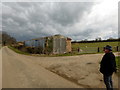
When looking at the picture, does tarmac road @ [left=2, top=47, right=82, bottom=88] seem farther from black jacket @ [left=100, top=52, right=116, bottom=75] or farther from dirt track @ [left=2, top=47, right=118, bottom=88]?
black jacket @ [left=100, top=52, right=116, bottom=75]

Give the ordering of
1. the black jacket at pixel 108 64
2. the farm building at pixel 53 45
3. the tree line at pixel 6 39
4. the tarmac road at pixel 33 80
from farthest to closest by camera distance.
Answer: the tree line at pixel 6 39 < the farm building at pixel 53 45 < the tarmac road at pixel 33 80 < the black jacket at pixel 108 64

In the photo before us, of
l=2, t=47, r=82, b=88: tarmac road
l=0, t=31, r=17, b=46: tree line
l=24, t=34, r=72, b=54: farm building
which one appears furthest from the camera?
l=0, t=31, r=17, b=46: tree line

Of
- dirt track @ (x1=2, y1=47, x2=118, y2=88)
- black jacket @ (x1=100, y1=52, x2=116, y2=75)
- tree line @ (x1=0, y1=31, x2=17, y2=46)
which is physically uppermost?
tree line @ (x1=0, y1=31, x2=17, y2=46)

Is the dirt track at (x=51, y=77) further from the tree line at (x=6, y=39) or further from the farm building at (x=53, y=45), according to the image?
the tree line at (x=6, y=39)

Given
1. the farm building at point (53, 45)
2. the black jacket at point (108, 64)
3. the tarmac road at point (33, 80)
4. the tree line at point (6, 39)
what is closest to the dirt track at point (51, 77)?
the tarmac road at point (33, 80)

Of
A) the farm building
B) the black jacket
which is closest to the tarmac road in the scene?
the black jacket

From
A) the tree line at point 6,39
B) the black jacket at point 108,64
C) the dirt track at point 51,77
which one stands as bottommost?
the dirt track at point 51,77

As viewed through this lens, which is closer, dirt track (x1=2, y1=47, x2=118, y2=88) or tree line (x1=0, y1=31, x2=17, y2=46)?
dirt track (x1=2, y1=47, x2=118, y2=88)

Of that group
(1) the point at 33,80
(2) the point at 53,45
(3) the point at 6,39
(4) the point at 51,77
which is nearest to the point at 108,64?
(4) the point at 51,77

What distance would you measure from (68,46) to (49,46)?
16.1 feet

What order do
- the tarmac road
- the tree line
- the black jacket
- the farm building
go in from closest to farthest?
the black jacket
the tarmac road
the farm building
the tree line

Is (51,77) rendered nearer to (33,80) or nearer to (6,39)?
(33,80)

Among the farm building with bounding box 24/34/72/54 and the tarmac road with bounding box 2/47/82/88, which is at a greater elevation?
the farm building with bounding box 24/34/72/54

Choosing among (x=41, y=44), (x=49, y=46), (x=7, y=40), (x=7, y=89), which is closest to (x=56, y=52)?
(x=49, y=46)
